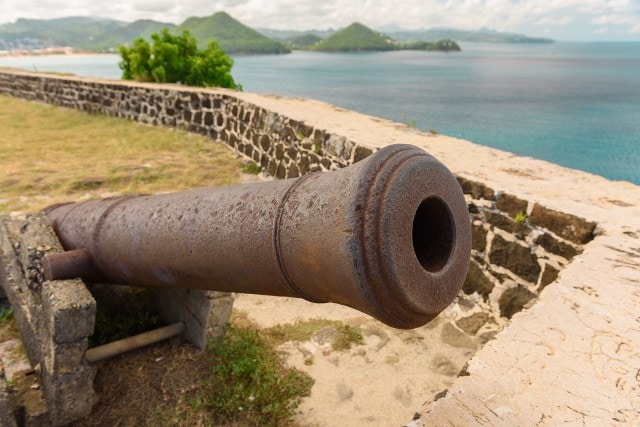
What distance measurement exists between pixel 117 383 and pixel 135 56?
13.9m

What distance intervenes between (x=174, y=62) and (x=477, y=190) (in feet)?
44.6

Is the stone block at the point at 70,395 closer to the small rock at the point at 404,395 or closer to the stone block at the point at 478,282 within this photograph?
the small rock at the point at 404,395

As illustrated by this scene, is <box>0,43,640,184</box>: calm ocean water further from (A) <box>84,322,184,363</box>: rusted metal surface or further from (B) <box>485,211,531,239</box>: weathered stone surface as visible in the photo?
(A) <box>84,322,184,363</box>: rusted metal surface

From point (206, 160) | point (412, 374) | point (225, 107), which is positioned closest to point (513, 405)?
point (412, 374)

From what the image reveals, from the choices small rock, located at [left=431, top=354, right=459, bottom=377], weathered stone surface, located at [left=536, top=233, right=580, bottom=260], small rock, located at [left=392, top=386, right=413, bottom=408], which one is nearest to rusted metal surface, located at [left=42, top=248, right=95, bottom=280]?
small rock, located at [left=392, top=386, right=413, bottom=408]

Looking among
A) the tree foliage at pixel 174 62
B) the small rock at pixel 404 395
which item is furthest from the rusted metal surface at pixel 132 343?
the tree foliage at pixel 174 62

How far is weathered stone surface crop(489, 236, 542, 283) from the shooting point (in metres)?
3.81

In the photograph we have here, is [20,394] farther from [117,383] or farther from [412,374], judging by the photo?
[412,374]

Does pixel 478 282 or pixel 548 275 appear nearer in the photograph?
pixel 548 275

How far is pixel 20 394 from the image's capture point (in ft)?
10.6

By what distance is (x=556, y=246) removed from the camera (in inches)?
→ 142

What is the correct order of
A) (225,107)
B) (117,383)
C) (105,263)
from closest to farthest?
(105,263), (117,383), (225,107)

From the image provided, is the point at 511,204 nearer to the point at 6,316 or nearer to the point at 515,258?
the point at 515,258

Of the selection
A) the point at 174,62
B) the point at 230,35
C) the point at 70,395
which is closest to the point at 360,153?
the point at 70,395
